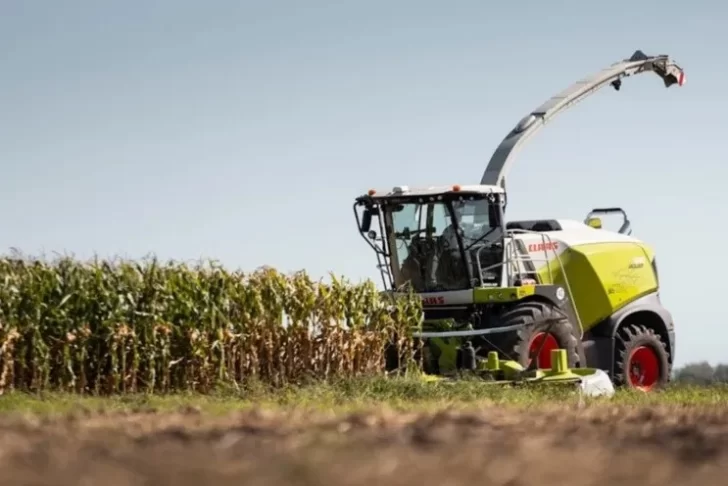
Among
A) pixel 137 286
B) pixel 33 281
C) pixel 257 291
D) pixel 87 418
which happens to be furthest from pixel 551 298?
pixel 87 418

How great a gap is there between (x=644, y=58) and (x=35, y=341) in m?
14.7

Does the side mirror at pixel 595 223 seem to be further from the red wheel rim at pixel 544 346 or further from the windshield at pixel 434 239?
the red wheel rim at pixel 544 346

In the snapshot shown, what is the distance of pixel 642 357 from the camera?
19.5 meters

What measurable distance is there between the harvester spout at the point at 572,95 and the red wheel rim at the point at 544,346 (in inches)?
147

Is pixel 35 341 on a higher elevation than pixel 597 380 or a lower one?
higher

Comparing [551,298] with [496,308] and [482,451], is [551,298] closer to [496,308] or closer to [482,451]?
[496,308]

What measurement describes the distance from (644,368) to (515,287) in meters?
3.24

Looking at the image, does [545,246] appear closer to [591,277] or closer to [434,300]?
[591,277]

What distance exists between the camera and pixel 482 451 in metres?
2.85

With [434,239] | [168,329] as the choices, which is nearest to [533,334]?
[434,239]

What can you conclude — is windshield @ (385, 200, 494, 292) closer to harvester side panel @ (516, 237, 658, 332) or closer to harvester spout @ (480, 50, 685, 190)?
harvester side panel @ (516, 237, 658, 332)

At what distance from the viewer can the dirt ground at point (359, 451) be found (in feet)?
8.17

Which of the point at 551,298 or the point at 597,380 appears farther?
the point at 551,298

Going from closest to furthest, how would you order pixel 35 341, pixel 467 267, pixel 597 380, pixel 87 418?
1. pixel 87 418
2. pixel 35 341
3. pixel 597 380
4. pixel 467 267
